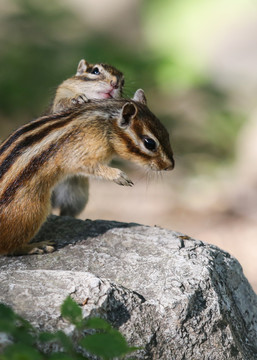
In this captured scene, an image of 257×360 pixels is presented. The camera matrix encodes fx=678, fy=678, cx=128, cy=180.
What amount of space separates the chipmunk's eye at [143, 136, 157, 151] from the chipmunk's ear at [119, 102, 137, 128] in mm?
Result: 148

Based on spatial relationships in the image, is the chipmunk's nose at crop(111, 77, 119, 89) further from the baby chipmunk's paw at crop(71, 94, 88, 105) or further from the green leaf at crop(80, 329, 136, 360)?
the green leaf at crop(80, 329, 136, 360)

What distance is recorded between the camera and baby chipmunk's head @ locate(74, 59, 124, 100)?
4785 mm

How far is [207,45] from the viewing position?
1194cm

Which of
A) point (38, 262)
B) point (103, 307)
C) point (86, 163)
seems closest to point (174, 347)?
point (103, 307)

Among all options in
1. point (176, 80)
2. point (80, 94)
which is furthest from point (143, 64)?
point (80, 94)

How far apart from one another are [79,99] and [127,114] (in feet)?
2.06

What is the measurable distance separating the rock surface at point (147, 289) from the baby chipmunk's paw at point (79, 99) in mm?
917

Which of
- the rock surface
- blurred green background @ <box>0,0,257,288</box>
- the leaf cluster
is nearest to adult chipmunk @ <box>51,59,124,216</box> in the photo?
the rock surface

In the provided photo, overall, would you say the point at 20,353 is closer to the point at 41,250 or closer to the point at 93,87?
the point at 41,250

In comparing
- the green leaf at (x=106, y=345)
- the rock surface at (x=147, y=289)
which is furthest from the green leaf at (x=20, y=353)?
the rock surface at (x=147, y=289)

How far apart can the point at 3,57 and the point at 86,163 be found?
7359mm

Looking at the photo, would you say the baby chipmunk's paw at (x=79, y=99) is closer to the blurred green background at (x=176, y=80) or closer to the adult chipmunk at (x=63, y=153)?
the adult chipmunk at (x=63, y=153)

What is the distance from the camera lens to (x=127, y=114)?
13.4 ft

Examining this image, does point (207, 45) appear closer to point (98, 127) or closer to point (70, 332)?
point (98, 127)
